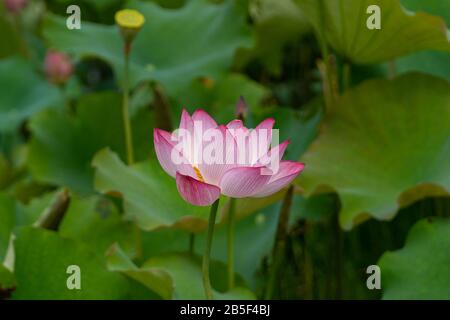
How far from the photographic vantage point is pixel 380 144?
51.2 inches

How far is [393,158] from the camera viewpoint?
1275mm

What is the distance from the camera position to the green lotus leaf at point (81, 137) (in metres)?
1.62

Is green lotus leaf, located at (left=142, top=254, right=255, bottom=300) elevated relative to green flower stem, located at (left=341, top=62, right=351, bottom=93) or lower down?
lower down

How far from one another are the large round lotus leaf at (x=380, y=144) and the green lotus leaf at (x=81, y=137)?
434 mm

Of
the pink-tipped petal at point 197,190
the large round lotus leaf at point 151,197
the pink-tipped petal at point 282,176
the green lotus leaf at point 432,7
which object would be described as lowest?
the pink-tipped petal at point 197,190

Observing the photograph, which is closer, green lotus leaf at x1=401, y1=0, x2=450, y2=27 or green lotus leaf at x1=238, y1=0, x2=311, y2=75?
green lotus leaf at x1=401, y1=0, x2=450, y2=27

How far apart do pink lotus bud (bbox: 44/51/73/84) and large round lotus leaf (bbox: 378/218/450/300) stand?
0.93 m

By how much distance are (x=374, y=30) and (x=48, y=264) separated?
556 millimetres

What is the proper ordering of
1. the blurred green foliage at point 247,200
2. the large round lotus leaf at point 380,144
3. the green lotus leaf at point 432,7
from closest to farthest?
the blurred green foliage at point 247,200 < the large round lotus leaf at point 380,144 < the green lotus leaf at point 432,7

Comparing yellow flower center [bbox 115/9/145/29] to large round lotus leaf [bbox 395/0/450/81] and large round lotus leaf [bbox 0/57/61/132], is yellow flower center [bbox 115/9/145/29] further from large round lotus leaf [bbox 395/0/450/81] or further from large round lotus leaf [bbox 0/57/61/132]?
large round lotus leaf [bbox 0/57/61/132]

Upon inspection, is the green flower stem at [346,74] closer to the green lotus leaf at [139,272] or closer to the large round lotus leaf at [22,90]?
the green lotus leaf at [139,272]

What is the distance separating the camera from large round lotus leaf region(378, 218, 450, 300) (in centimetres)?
103

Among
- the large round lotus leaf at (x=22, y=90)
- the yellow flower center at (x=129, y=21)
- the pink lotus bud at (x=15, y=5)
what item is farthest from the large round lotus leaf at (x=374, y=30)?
the pink lotus bud at (x=15, y=5)

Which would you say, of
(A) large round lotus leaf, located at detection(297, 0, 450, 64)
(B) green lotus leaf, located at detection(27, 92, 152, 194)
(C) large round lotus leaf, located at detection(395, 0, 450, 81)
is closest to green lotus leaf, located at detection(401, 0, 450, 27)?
(C) large round lotus leaf, located at detection(395, 0, 450, 81)
